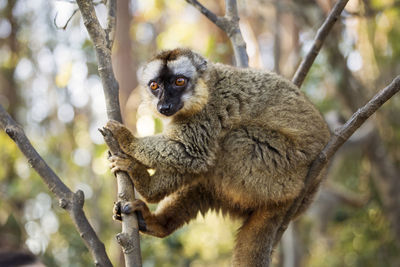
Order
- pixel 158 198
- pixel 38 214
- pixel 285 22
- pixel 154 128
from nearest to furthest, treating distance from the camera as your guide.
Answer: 1. pixel 158 198
2. pixel 154 128
3. pixel 38 214
4. pixel 285 22

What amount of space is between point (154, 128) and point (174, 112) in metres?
2.19

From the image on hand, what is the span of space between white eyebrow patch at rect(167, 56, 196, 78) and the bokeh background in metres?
1.23

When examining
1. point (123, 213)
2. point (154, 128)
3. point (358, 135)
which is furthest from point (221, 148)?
point (358, 135)

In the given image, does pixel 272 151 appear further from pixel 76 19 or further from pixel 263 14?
pixel 76 19

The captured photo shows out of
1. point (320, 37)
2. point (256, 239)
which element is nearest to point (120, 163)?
point (256, 239)

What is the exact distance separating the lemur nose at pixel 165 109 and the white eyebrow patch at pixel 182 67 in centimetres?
41

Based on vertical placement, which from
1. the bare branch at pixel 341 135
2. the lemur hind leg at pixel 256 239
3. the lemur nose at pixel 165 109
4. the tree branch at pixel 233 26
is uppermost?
the tree branch at pixel 233 26

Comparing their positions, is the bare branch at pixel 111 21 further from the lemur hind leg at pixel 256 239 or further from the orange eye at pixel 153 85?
the lemur hind leg at pixel 256 239

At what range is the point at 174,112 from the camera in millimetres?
4504

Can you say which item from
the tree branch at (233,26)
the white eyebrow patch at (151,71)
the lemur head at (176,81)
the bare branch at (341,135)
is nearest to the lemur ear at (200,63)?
the lemur head at (176,81)

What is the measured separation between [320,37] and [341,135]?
1.48 meters

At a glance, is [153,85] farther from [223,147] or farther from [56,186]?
[56,186]

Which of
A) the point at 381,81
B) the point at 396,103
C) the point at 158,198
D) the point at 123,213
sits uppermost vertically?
the point at 396,103

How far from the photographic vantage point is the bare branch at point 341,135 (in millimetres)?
3527
